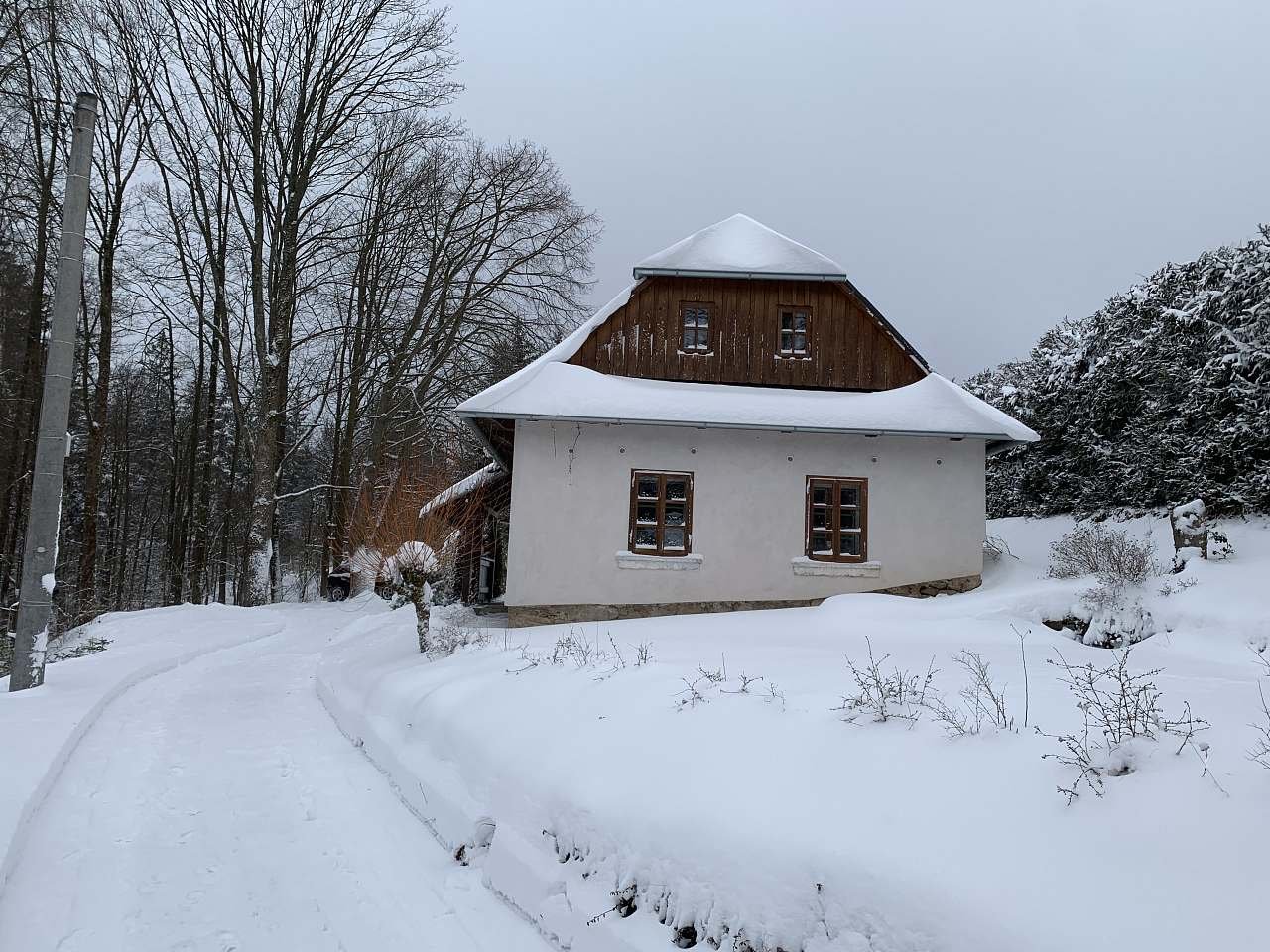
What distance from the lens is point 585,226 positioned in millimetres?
23484

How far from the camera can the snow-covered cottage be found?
44.2ft

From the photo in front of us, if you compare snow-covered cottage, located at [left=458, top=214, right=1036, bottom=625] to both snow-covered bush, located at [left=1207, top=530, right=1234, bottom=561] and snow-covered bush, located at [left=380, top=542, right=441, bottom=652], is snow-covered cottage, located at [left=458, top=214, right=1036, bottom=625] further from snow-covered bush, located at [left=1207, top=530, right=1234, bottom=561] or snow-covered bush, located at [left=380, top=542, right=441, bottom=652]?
snow-covered bush, located at [left=1207, top=530, right=1234, bottom=561]

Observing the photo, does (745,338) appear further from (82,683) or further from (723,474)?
(82,683)

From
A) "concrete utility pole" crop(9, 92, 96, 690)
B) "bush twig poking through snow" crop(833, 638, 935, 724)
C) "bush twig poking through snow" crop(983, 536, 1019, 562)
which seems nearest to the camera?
"bush twig poking through snow" crop(833, 638, 935, 724)

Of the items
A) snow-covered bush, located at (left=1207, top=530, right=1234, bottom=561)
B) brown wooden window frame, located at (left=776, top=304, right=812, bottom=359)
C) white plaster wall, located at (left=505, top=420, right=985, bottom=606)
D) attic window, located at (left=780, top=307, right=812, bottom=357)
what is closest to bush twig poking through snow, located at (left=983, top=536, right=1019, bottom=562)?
white plaster wall, located at (left=505, top=420, right=985, bottom=606)

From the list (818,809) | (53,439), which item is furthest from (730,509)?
(818,809)

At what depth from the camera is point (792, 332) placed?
15.0m

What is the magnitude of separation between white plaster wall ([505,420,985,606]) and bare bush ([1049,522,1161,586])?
2.09 meters

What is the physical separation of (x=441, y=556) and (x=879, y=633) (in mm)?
5810

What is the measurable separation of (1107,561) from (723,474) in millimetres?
5729

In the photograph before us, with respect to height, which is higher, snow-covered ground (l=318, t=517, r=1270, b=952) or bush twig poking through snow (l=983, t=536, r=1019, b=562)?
bush twig poking through snow (l=983, t=536, r=1019, b=562)

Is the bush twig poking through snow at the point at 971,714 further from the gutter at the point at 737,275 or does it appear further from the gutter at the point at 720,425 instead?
the gutter at the point at 737,275

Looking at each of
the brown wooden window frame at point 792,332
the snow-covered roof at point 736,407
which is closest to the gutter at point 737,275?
the brown wooden window frame at point 792,332

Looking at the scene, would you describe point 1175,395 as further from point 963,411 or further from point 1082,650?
point 1082,650
